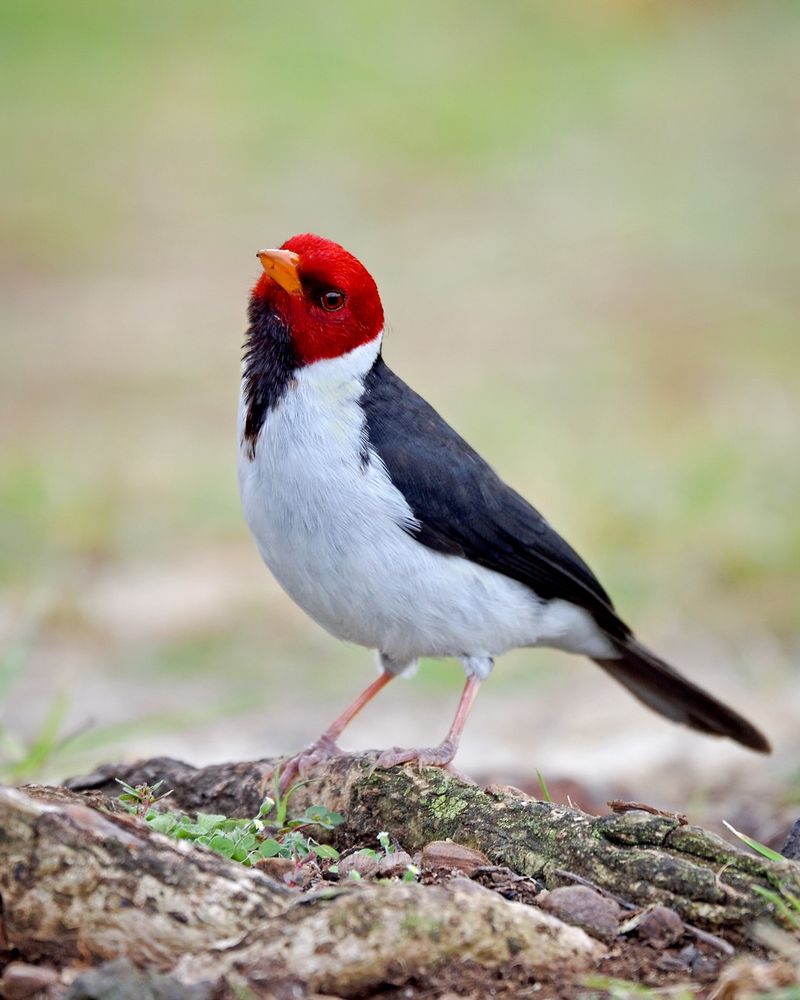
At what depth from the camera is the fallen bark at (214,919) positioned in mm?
2549

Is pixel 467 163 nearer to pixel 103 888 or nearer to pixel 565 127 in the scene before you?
pixel 565 127

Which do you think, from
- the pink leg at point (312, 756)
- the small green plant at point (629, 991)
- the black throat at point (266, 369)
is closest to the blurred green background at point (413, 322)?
the pink leg at point (312, 756)

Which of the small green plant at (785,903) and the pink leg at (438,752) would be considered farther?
the pink leg at (438,752)

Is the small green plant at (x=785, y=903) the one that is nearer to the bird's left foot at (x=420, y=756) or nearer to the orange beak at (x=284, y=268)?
the bird's left foot at (x=420, y=756)

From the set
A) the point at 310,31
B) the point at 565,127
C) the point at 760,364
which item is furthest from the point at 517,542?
the point at 310,31

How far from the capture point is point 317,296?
4215 mm

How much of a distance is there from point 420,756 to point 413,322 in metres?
10.4

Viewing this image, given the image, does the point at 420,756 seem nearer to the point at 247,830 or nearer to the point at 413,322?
the point at 247,830

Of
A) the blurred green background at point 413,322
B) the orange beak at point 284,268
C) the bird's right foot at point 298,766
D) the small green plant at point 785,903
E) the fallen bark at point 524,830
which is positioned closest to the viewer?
the small green plant at point 785,903

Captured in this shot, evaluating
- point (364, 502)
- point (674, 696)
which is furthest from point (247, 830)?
point (674, 696)

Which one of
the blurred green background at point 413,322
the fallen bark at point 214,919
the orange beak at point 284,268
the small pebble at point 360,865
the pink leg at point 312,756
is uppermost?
the blurred green background at point 413,322

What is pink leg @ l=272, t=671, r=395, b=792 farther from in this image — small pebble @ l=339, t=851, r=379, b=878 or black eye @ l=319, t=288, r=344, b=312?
black eye @ l=319, t=288, r=344, b=312

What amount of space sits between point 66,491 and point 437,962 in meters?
7.18

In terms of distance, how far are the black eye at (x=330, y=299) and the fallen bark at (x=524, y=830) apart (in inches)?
52.0
